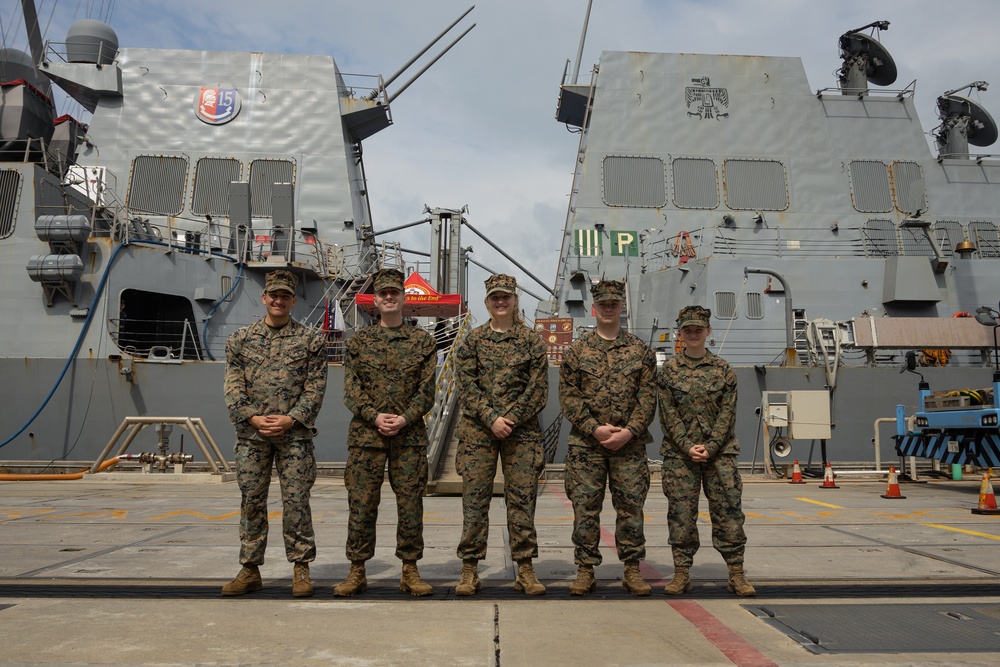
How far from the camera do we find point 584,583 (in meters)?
3.54

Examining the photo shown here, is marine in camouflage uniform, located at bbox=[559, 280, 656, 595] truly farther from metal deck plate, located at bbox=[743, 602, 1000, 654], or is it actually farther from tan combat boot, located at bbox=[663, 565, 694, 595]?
metal deck plate, located at bbox=[743, 602, 1000, 654]

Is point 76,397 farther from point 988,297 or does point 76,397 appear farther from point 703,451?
point 988,297

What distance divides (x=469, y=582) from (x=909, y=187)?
17799 mm

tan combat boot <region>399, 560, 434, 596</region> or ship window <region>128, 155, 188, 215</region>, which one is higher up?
ship window <region>128, 155, 188, 215</region>

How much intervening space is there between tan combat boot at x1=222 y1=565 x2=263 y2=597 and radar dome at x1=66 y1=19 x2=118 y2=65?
703 inches

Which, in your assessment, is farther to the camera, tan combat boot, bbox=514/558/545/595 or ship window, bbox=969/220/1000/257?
ship window, bbox=969/220/1000/257

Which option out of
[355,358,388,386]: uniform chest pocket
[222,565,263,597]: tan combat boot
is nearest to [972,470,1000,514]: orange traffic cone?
[355,358,388,386]: uniform chest pocket

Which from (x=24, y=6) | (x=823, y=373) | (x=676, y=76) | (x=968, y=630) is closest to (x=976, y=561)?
(x=968, y=630)

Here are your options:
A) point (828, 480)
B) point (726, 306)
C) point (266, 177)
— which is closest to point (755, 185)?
point (726, 306)

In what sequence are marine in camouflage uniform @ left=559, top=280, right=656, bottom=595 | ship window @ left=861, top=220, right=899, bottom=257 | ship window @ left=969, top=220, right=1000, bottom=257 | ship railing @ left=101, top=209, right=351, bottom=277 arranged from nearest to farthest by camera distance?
1. marine in camouflage uniform @ left=559, top=280, right=656, bottom=595
2. ship railing @ left=101, top=209, right=351, bottom=277
3. ship window @ left=861, top=220, right=899, bottom=257
4. ship window @ left=969, top=220, right=1000, bottom=257

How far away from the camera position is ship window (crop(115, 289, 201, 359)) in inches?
522

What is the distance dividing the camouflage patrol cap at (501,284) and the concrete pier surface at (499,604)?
5.05 feet

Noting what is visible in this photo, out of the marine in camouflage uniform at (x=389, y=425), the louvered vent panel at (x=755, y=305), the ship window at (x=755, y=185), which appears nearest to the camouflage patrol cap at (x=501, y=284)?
the marine in camouflage uniform at (x=389, y=425)

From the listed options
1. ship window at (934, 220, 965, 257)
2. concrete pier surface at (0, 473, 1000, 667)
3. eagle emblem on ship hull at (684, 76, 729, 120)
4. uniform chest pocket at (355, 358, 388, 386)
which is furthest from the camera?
eagle emblem on ship hull at (684, 76, 729, 120)
